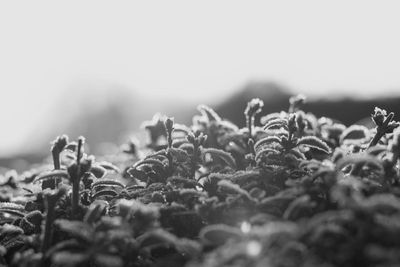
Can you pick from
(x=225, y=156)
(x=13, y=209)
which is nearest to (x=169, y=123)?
(x=225, y=156)

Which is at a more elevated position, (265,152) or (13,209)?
(265,152)

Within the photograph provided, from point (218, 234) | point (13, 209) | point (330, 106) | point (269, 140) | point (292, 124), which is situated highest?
point (292, 124)

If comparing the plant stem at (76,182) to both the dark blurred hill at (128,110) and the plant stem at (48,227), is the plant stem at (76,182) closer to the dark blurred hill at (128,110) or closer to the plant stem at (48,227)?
the plant stem at (48,227)

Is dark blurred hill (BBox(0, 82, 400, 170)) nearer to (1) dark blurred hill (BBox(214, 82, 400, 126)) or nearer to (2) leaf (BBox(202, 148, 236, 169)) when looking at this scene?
(1) dark blurred hill (BBox(214, 82, 400, 126))

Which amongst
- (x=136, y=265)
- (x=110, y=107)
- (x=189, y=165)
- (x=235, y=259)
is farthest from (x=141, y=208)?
(x=110, y=107)

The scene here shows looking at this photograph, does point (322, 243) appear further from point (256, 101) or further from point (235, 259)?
point (256, 101)

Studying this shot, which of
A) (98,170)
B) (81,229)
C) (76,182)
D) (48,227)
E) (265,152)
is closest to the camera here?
(81,229)

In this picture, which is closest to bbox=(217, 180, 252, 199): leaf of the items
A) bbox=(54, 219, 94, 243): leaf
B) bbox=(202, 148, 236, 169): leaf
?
bbox=(202, 148, 236, 169): leaf

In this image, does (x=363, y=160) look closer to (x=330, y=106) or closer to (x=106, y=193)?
(x=106, y=193)

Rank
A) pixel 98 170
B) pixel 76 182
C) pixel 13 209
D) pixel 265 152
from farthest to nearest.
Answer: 1. pixel 13 209
2. pixel 265 152
3. pixel 98 170
4. pixel 76 182
